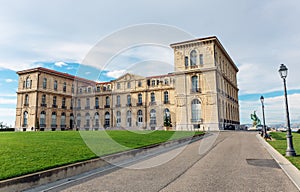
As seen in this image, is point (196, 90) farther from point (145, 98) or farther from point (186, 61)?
point (145, 98)

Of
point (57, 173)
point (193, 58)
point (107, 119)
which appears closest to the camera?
point (57, 173)

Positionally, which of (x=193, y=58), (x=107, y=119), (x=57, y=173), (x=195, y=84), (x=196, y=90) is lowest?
(x=57, y=173)

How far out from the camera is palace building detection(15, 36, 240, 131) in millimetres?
44656

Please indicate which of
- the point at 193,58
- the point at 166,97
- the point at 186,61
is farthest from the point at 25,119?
the point at 193,58

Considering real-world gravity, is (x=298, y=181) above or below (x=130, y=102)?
below

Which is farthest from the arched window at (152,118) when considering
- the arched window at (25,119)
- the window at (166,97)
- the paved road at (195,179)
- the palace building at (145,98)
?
the paved road at (195,179)

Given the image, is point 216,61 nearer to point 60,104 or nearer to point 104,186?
point 60,104

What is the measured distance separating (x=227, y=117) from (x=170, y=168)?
148 ft

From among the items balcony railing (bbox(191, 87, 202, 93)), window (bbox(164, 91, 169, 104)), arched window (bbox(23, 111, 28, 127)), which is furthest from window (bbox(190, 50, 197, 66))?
arched window (bbox(23, 111, 28, 127))

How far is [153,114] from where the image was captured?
55531 millimetres

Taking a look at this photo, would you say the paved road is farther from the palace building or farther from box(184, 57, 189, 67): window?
box(184, 57, 189, 67): window

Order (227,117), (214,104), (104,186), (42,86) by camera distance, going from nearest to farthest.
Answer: (104,186) < (214,104) < (227,117) < (42,86)

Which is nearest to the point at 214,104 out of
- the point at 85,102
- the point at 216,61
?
the point at 216,61

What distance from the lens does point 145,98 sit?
5575cm
